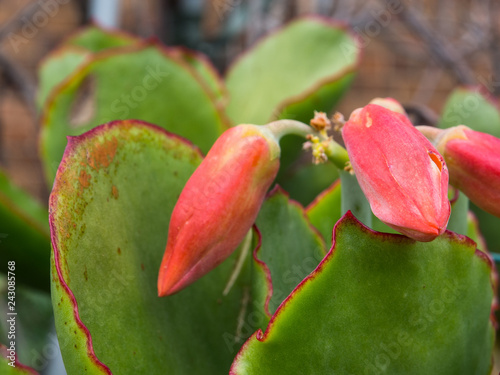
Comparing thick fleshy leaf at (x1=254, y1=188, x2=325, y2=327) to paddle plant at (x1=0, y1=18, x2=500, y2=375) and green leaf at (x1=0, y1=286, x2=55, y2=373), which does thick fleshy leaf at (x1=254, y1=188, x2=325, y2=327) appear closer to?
paddle plant at (x1=0, y1=18, x2=500, y2=375)

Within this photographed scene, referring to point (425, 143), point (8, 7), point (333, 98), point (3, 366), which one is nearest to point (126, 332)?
point (3, 366)

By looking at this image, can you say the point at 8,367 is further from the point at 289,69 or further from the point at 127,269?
Result: the point at 289,69

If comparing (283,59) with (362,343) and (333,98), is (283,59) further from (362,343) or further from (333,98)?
(362,343)

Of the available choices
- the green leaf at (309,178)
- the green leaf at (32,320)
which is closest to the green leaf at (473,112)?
the green leaf at (309,178)

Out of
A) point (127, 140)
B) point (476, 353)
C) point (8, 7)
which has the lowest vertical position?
point (8, 7)

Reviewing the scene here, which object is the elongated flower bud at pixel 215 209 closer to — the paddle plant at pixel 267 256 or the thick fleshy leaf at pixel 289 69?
the paddle plant at pixel 267 256
